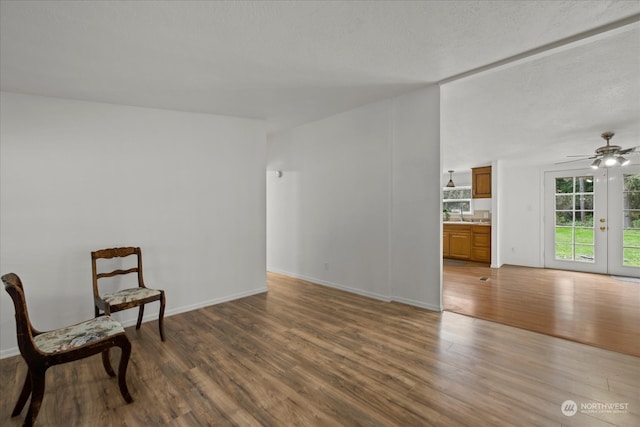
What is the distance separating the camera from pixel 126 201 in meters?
3.53

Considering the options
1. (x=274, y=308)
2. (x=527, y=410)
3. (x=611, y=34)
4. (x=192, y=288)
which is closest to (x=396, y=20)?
(x=611, y=34)

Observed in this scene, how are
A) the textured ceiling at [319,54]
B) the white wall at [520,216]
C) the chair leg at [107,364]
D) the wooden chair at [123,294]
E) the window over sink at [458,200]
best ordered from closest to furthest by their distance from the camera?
the textured ceiling at [319,54], the chair leg at [107,364], the wooden chair at [123,294], the white wall at [520,216], the window over sink at [458,200]

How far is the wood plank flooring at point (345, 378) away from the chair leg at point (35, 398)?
137 millimetres

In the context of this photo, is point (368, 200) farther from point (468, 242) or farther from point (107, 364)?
point (468, 242)

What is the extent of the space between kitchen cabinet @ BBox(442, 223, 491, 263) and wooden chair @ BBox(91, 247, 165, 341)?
6837mm

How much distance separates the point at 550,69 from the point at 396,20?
1.77 m

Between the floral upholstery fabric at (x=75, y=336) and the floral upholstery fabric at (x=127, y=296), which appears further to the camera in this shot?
the floral upholstery fabric at (x=127, y=296)

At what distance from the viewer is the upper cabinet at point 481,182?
24.0 ft

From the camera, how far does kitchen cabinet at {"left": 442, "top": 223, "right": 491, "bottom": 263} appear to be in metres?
7.16

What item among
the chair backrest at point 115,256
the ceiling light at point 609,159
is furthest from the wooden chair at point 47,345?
the ceiling light at point 609,159

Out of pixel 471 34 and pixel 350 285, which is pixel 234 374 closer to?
pixel 350 285

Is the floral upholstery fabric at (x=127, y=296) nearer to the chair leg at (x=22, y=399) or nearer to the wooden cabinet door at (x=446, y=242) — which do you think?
the chair leg at (x=22, y=399)

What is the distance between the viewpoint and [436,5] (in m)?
1.95

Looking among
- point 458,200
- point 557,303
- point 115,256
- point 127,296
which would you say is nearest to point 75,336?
point 127,296
